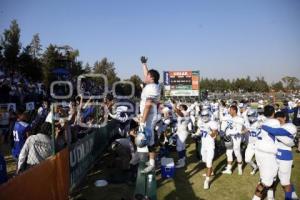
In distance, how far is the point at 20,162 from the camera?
6.39 meters

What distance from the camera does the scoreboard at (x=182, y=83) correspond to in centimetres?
3375

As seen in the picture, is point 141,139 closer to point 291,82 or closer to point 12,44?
point 12,44

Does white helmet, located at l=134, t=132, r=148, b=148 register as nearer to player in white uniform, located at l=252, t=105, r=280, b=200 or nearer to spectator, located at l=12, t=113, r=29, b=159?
player in white uniform, located at l=252, t=105, r=280, b=200

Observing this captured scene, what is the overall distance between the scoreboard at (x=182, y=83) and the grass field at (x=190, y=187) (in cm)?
2288

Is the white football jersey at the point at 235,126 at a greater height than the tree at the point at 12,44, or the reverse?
the tree at the point at 12,44

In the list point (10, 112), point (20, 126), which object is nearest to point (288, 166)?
point (20, 126)

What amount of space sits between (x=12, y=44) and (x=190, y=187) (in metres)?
25.7

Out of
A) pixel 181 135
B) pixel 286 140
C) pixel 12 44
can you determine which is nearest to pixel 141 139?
pixel 286 140

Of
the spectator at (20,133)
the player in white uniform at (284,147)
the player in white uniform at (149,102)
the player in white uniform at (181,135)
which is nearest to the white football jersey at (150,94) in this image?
the player in white uniform at (149,102)

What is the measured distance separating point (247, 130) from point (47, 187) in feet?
23.1

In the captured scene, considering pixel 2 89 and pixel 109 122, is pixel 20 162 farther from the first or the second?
pixel 2 89

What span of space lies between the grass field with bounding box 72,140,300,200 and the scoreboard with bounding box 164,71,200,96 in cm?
2288

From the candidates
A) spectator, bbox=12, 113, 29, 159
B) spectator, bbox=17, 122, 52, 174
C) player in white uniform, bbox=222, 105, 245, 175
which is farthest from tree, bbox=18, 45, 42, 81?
spectator, bbox=17, 122, 52, 174

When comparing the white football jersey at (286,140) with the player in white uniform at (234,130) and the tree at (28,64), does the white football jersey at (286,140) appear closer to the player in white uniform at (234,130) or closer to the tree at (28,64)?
the player in white uniform at (234,130)
